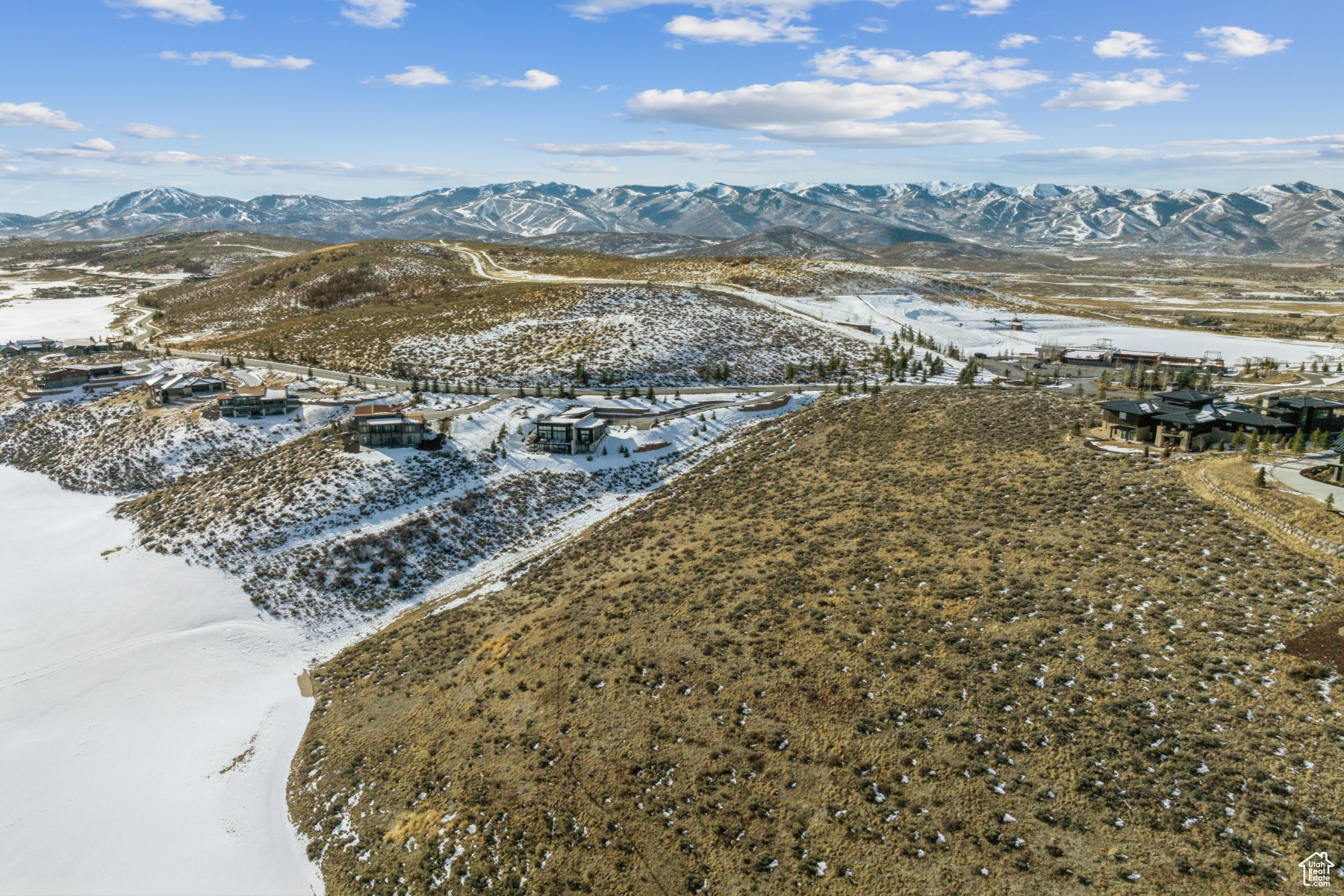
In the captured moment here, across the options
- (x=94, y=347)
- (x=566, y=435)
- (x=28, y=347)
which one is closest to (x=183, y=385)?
(x=94, y=347)

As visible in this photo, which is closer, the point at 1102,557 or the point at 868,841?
the point at 868,841

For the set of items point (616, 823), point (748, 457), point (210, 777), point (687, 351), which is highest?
point (687, 351)

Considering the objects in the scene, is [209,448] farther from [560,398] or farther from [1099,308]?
[1099,308]

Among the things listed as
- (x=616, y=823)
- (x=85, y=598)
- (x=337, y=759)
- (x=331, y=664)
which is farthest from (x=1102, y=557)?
(x=85, y=598)

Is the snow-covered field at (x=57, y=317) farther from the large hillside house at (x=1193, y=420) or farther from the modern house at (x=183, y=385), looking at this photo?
the large hillside house at (x=1193, y=420)

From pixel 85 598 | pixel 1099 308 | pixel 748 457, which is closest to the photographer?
pixel 85 598

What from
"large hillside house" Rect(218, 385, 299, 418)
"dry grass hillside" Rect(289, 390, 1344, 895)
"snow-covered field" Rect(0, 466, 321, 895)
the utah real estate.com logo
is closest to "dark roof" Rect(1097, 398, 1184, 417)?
"dry grass hillside" Rect(289, 390, 1344, 895)

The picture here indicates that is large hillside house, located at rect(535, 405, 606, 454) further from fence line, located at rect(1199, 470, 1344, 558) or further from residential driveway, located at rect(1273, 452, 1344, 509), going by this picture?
residential driveway, located at rect(1273, 452, 1344, 509)
